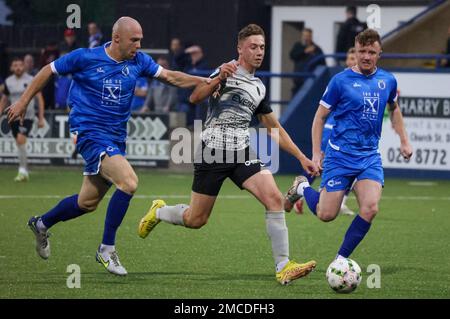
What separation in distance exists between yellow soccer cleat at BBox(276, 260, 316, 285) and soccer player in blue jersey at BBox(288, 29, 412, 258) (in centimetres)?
87

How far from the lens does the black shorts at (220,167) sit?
1076 cm

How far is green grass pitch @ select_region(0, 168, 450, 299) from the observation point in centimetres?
999

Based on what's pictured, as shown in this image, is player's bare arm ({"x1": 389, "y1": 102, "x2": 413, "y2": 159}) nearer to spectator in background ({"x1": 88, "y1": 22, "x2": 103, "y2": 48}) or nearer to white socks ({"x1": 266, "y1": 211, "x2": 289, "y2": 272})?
white socks ({"x1": 266, "y1": 211, "x2": 289, "y2": 272})

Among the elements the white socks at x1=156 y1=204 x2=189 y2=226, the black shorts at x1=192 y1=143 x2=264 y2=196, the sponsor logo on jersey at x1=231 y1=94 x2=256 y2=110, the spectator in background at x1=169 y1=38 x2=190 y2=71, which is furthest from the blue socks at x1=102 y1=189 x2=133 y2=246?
the spectator in background at x1=169 y1=38 x2=190 y2=71

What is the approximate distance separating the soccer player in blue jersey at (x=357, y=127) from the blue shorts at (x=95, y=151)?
6.22ft

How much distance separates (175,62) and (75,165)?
3351 mm

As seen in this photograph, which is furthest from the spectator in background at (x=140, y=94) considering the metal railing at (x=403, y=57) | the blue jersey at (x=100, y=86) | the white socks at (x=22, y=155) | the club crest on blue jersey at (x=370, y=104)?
the club crest on blue jersey at (x=370, y=104)

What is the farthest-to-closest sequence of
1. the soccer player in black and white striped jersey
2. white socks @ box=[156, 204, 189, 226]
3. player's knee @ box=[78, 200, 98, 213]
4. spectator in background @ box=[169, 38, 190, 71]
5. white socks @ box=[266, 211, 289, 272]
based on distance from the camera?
1. spectator in background @ box=[169, 38, 190, 71]
2. white socks @ box=[156, 204, 189, 226]
3. player's knee @ box=[78, 200, 98, 213]
4. the soccer player in black and white striped jersey
5. white socks @ box=[266, 211, 289, 272]

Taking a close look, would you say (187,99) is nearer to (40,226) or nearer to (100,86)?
(40,226)

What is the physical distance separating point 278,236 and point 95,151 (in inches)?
74.3

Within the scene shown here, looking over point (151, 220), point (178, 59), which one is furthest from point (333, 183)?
point (178, 59)

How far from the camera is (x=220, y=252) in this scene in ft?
41.7

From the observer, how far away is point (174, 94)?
2505 cm

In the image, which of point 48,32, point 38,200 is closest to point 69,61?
point 38,200
